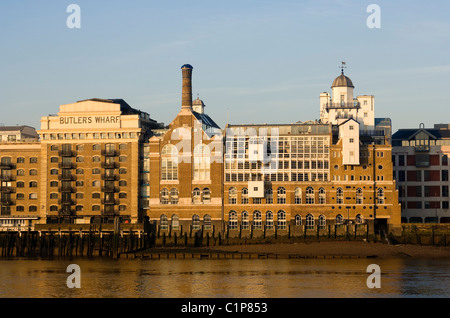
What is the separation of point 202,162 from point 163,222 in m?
12.7

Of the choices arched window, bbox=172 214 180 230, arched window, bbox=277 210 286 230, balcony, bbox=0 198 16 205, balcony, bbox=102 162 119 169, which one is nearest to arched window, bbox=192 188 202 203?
arched window, bbox=172 214 180 230

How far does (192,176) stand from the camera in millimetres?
151250

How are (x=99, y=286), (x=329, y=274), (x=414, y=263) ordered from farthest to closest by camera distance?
(x=414, y=263) → (x=329, y=274) → (x=99, y=286)

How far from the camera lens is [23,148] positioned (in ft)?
524

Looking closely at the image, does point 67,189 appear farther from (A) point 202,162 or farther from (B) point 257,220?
(B) point 257,220

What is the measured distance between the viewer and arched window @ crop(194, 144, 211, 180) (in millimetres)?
150875

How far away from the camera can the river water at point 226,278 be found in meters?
87.9

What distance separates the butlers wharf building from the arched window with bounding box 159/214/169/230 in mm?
→ 177

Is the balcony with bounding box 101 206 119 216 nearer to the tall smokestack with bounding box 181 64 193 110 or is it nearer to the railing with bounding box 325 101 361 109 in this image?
the tall smokestack with bounding box 181 64 193 110
